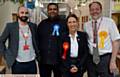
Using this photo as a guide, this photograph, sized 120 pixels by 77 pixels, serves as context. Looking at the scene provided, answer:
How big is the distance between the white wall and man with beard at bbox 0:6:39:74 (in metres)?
Result: 1.30

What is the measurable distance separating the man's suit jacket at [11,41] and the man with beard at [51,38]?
0.18 meters

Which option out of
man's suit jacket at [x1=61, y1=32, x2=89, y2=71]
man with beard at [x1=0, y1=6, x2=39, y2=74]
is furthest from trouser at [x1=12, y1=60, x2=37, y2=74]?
man's suit jacket at [x1=61, y1=32, x2=89, y2=71]

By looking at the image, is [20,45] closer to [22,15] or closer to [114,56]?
[22,15]

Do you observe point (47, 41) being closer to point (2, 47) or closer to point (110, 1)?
point (2, 47)

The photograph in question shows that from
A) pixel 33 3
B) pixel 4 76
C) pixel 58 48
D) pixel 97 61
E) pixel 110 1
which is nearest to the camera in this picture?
pixel 4 76

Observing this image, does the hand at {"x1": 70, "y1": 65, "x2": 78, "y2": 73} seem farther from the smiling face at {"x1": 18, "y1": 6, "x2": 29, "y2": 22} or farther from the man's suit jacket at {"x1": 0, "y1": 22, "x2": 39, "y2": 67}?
the smiling face at {"x1": 18, "y1": 6, "x2": 29, "y2": 22}

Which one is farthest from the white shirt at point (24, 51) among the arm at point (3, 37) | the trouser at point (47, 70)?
the trouser at point (47, 70)

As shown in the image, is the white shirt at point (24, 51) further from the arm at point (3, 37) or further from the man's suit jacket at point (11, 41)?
the arm at point (3, 37)

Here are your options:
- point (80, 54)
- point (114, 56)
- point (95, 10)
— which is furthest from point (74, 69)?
point (95, 10)

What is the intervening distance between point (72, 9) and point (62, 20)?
1.28 metres

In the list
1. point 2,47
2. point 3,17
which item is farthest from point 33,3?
point 2,47

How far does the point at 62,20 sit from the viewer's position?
4117 mm

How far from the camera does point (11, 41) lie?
381cm

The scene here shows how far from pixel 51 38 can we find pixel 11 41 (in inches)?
21.2
